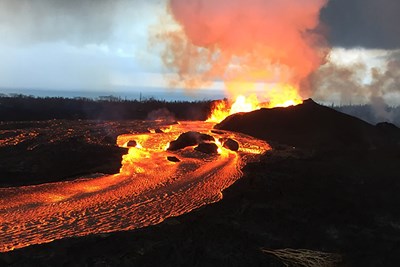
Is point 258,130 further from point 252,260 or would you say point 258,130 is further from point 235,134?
point 252,260

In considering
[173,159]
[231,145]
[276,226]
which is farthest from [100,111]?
[276,226]

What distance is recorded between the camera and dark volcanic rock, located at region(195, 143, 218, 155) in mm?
55553

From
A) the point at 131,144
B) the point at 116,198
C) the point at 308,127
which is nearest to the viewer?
the point at 116,198

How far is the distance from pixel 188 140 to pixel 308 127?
23.2 metres

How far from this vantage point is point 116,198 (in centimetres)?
3247

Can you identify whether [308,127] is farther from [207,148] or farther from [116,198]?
[116,198]

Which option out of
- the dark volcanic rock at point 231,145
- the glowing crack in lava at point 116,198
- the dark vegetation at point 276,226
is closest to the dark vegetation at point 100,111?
the dark volcanic rock at point 231,145

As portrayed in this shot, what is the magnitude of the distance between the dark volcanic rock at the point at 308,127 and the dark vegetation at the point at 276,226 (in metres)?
13.9

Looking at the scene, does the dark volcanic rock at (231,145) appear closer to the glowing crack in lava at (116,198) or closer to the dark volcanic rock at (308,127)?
the glowing crack in lava at (116,198)

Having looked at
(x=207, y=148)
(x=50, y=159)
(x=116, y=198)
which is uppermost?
(x=207, y=148)

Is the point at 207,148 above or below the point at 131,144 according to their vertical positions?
above

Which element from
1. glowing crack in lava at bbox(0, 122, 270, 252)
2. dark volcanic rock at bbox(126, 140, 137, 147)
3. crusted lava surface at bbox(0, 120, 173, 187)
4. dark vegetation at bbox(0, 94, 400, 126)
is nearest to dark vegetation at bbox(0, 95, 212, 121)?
dark vegetation at bbox(0, 94, 400, 126)

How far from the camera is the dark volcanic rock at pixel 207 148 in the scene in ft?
182

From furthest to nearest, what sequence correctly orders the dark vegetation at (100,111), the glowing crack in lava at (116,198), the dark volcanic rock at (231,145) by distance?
the dark vegetation at (100,111)
the dark volcanic rock at (231,145)
the glowing crack in lava at (116,198)
